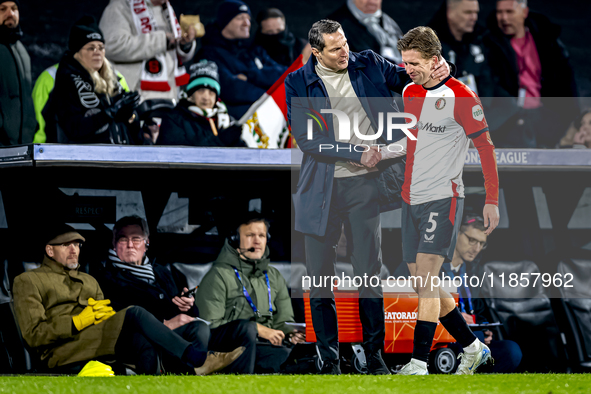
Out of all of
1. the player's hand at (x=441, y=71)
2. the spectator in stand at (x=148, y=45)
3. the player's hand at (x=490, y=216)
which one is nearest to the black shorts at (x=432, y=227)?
the player's hand at (x=490, y=216)

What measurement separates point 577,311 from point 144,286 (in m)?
2.90

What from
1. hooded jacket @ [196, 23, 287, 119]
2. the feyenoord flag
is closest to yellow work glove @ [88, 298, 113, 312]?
the feyenoord flag

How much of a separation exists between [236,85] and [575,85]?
9.57 feet

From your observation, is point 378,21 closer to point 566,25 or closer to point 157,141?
point 566,25

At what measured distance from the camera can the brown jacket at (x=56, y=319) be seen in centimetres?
410

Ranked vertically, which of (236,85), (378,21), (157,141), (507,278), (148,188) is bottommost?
(507,278)

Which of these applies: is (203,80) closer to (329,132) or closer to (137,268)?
(329,132)

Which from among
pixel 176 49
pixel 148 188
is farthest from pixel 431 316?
pixel 176 49

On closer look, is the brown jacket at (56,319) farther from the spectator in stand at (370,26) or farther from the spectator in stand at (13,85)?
the spectator in stand at (370,26)

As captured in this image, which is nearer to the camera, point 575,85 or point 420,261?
point 420,261

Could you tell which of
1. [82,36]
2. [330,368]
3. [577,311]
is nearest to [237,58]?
[82,36]

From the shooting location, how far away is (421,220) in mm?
4188

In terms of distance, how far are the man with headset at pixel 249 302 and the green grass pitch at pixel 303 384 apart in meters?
0.34

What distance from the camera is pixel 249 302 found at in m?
4.34
